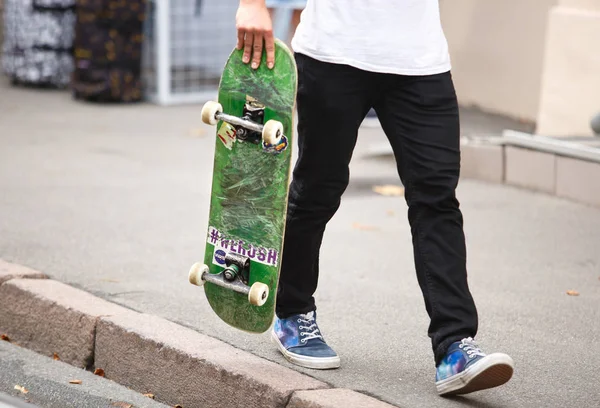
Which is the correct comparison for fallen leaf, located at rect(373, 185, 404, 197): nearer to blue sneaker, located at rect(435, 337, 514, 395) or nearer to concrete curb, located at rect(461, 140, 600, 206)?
concrete curb, located at rect(461, 140, 600, 206)

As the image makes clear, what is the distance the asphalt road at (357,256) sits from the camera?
373 cm

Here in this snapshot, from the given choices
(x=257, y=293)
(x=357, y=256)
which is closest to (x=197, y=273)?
(x=257, y=293)

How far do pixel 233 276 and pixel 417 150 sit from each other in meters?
0.67

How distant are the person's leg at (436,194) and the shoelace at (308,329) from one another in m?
0.44

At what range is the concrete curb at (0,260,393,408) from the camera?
3.38 metres

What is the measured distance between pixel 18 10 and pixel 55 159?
3.82 metres

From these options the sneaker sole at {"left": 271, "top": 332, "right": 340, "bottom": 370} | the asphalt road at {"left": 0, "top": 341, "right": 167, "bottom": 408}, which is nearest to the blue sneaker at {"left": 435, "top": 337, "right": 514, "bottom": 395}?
the sneaker sole at {"left": 271, "top": 332, "right": 340, "bottom": 370}

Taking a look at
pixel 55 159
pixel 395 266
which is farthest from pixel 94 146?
pixel 395 266

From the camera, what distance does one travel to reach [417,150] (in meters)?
3.34

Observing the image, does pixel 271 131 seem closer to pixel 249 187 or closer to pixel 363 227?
pixel 249 187

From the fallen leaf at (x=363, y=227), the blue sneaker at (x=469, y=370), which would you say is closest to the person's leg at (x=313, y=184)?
the blue sneaker at (x=469, y=370)

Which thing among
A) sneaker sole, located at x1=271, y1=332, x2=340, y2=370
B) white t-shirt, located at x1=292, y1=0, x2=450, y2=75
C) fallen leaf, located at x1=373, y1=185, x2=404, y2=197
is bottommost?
fallen leaf, located at x1=373, y1=185, x2=404, y2=197

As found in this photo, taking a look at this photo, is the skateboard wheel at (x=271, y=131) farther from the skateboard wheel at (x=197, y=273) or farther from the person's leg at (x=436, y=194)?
the skateboard wheel at (x=197, y=273)

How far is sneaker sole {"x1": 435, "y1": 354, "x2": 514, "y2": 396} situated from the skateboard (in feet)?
1.88
